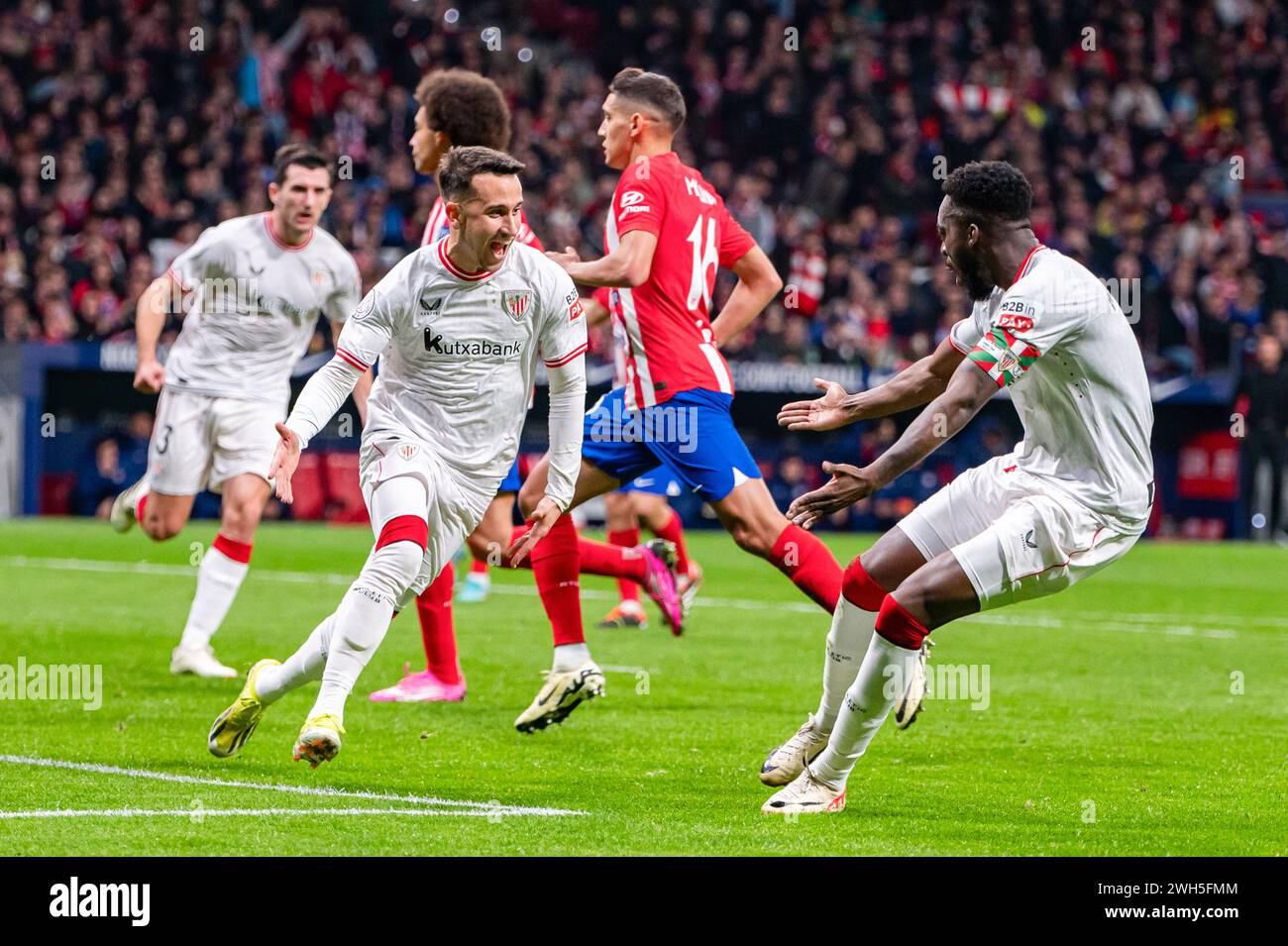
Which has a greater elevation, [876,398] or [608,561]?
[876,398]

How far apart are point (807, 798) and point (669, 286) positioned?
288 cm

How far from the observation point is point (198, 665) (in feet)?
30.6

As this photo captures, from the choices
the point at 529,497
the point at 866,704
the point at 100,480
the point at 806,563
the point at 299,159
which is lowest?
the point at 100,480

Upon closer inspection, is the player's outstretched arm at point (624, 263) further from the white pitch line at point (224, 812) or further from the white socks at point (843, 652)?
the white pitch line at point (224, 812)

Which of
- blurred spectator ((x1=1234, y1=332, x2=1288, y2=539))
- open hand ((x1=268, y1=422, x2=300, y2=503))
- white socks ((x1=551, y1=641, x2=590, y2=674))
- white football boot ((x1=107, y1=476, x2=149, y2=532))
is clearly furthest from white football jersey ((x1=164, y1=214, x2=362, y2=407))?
blurred spectator ((x1=1234, y1=332, x2=1288, y2=539))

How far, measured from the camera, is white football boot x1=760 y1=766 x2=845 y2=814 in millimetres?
5934

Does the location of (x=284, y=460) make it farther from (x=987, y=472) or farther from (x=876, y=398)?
(x=987, y=472)

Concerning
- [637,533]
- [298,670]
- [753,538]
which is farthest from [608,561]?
[298,670]

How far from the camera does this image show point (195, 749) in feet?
23.0

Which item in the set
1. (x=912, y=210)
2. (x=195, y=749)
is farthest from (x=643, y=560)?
(x=912, y=210)

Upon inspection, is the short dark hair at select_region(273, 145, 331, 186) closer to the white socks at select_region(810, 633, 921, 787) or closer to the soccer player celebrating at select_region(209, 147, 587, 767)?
the soccer player celebrating at select_region(209, 147, 587, 767)

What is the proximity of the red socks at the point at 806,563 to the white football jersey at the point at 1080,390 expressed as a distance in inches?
56.5

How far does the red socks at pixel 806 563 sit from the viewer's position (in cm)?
754

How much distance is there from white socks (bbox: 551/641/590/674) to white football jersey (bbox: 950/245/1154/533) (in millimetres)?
2208
